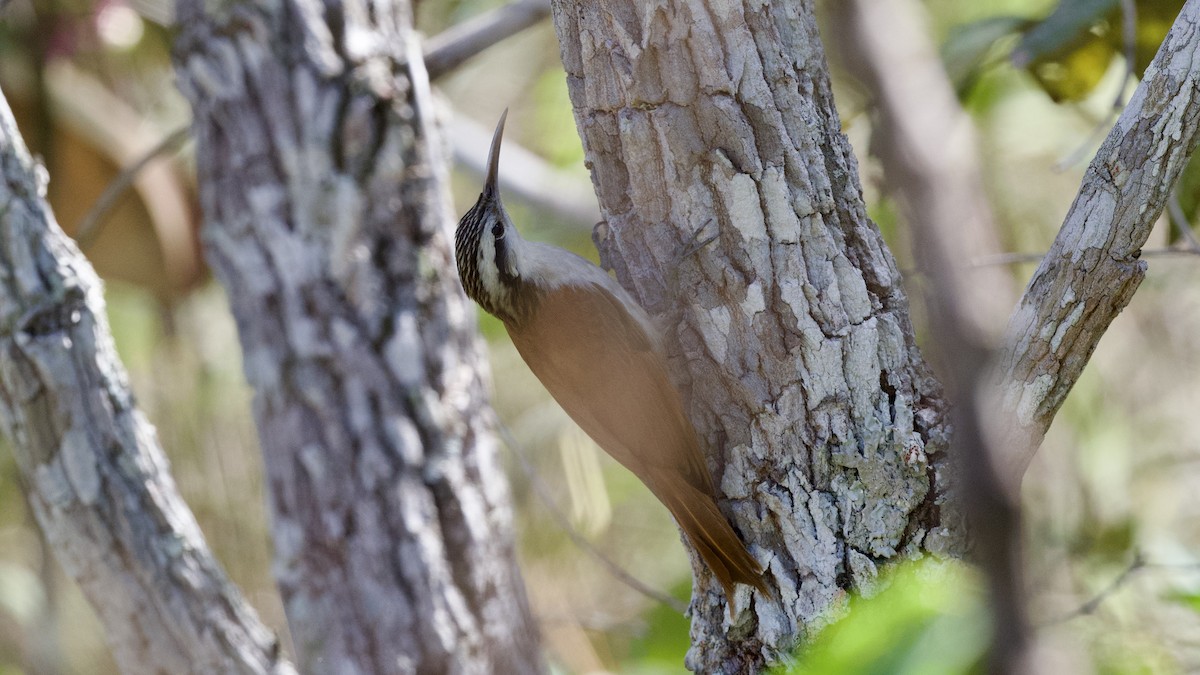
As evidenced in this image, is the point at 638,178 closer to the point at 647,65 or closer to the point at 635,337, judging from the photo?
the point at 647,65

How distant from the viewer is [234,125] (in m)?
3.17

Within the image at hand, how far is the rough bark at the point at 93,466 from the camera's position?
227cm

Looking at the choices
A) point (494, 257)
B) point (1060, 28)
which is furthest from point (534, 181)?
point (1060, 28)

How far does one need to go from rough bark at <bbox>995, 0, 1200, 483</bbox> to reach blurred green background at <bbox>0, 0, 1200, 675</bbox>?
3.03 ft

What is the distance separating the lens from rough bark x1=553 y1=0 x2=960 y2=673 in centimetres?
191

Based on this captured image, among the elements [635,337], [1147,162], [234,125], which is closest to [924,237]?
[1147,162]

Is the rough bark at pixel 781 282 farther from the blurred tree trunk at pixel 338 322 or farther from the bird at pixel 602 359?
the blurred tree trunk at pixel 338 322

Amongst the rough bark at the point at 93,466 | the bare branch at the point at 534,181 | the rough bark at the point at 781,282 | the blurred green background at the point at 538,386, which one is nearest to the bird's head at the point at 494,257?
the rough bark at the point at 781,282

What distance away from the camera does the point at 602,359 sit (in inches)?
97.7

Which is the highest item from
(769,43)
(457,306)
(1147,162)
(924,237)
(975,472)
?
(457,306)

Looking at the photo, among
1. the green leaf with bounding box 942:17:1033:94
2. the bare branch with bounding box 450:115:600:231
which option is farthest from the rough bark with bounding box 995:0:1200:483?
the bare branch with bounding box 450:115:600:231

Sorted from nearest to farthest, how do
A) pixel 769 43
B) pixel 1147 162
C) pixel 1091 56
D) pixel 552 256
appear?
1. pixel 1147 162
2. pixel 769 43
3. pixel 552 256
4. pixel 1091 56

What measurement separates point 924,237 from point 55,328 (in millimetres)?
2229

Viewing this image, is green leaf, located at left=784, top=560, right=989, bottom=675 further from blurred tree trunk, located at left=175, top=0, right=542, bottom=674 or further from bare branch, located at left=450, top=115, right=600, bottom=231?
bare branch, located at left=450, top=115, right=600, bottom=231
